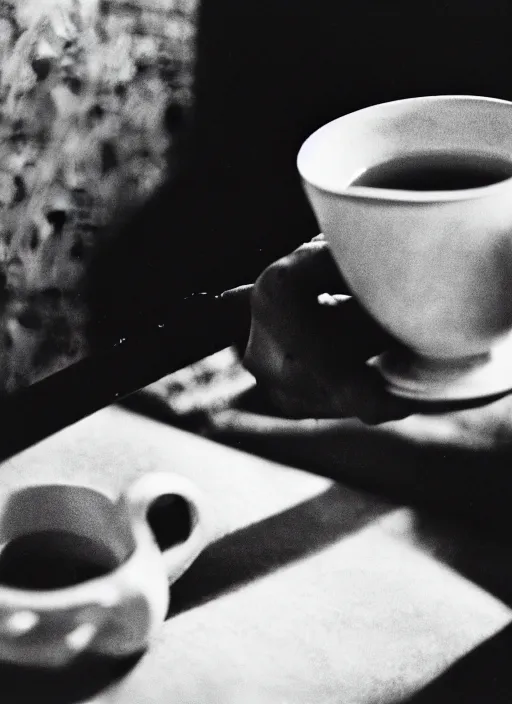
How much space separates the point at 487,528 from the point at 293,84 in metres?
0.38

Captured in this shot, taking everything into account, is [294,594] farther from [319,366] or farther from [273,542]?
[319,366]

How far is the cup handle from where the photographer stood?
355 millimetres

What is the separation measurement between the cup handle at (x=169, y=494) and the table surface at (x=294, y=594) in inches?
0.7

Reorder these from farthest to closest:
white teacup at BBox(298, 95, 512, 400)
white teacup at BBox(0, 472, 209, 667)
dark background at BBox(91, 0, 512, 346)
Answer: dark background at BBox(91, 0, 512, 346), white teacup at BBox(298, 95, 512, 400), white teacup at BBox(0, 472, 209, 667)

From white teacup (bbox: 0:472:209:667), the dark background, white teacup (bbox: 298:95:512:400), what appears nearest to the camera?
white teacup (bbox: 0:472:209:667)

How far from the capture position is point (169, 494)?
0.38m

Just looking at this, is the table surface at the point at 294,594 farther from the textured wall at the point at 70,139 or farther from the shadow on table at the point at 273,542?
the textured wall at the point at 70,139

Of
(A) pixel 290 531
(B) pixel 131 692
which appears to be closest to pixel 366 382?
(A) pixel 290 531

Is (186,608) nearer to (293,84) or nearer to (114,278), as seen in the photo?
(114,278)

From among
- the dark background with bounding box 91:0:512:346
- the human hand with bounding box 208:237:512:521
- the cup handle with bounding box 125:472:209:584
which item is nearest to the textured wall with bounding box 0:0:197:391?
the dark background with bounding box 91:0:512:346

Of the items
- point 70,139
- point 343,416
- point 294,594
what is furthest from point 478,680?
point 70,139

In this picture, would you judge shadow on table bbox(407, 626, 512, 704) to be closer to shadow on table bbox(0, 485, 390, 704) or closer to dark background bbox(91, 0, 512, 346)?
shadow on table bbox(0, 485, 390, 704)

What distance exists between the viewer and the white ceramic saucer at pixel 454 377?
1.69ft

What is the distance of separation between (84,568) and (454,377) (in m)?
0.25
